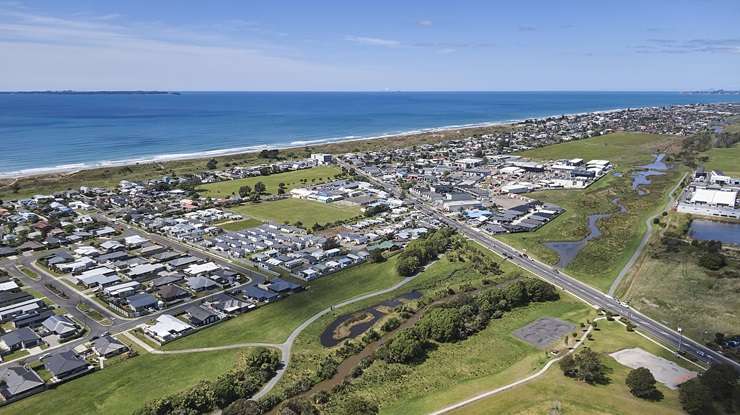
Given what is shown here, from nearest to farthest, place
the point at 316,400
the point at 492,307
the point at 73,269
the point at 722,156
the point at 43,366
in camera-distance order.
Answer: the point at 316,400, the point at 43,366, the point at 492,307, the point at 73,269, the point at 722,156

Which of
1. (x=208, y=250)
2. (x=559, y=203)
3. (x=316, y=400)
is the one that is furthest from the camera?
(x=559, y=203)

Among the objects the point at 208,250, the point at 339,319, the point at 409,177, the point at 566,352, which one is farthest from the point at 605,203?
the point at 208,250

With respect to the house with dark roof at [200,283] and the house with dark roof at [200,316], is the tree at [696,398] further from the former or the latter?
the house with dark roof at [200,283]

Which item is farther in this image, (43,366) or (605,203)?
(605,203)

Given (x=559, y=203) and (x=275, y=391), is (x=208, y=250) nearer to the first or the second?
(x=275, y=391)

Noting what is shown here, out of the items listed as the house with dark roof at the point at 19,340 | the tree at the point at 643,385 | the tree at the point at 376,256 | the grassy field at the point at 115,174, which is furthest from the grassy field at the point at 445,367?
the grassy field at the point at 115,174

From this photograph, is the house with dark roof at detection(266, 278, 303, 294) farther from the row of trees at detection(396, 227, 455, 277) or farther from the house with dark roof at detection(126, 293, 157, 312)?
the row of trees at detection(396, 227, 455, 277)

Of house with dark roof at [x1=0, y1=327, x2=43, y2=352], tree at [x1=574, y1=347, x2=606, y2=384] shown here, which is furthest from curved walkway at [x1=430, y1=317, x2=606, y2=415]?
house with dark roof at [x1=0, y1=327, x2=43, y2=352]
